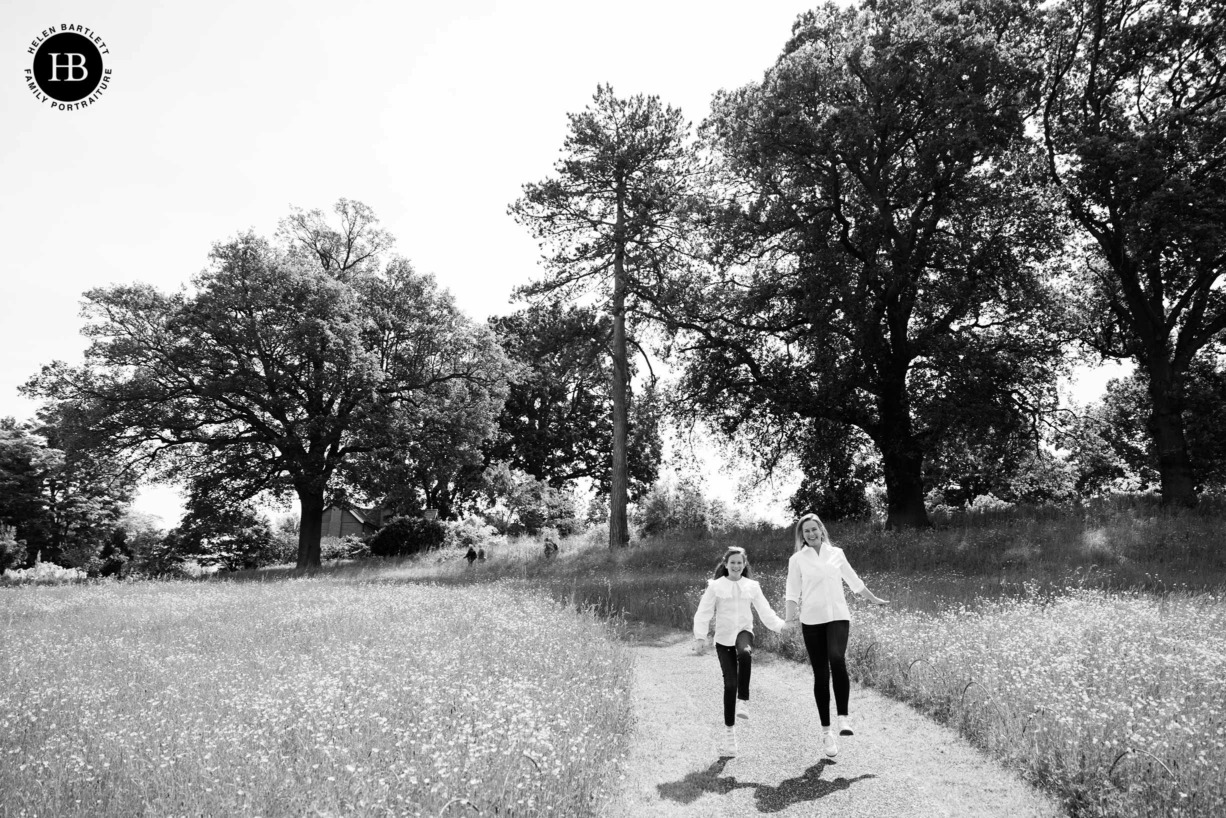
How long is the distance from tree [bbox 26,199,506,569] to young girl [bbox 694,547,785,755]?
25368mm

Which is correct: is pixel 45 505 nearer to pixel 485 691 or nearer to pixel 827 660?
pixel 485 691

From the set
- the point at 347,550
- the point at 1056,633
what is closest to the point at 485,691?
the point at 1056,633

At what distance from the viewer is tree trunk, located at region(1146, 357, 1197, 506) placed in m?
21.7

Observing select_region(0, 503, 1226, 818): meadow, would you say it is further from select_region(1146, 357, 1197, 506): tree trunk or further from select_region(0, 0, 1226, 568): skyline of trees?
select_region(0, 0, 1226, 568): skyline of trees

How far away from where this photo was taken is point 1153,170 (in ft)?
63.2

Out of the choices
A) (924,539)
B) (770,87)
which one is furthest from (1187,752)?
(770,87)

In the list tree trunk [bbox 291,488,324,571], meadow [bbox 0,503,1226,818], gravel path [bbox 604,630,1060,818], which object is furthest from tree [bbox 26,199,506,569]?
gravel path [bbox 604,630,1060,818]

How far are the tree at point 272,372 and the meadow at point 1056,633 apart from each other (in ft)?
37.4

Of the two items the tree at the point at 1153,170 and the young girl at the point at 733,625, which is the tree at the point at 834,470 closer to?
the tree at the point at 1153,170

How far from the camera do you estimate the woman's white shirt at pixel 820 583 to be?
23.3 ft

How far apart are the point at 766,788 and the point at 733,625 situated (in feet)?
5.25

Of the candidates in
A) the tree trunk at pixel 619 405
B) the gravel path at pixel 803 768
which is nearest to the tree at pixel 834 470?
the tree trunk at pixel 619 405

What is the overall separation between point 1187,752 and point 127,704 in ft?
30.9

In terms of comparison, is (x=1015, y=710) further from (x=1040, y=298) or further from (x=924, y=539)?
(x=1040, y=298)
